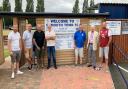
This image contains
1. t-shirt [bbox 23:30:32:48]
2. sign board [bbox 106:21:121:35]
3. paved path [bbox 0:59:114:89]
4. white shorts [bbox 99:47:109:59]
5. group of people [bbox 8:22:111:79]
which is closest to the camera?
paved path [bbox 0:59:114:89]

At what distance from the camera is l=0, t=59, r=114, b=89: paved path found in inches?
477

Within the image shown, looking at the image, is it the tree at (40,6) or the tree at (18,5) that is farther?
the tree at (40,6)

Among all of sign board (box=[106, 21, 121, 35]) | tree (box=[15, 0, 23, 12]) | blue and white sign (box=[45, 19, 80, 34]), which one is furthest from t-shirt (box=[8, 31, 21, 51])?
tree (box=[15, 0, 23, 12])

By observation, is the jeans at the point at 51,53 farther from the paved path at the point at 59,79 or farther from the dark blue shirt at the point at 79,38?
the dark blue shirt at the point at 79,38

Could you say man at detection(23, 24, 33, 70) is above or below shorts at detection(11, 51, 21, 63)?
above

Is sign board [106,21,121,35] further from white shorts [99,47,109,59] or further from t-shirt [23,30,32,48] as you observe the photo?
t-shirt [23,30,32,48]

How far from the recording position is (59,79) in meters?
13.2

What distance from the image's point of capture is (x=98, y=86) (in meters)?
12.1

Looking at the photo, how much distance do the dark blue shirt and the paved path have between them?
1104 millimetres

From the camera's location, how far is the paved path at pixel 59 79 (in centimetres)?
1212

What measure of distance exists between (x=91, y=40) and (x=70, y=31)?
1.32 meters

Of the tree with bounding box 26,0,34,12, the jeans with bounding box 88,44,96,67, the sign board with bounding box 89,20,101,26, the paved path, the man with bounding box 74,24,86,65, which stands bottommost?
the paved path

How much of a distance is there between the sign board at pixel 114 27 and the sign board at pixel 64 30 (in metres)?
2.05

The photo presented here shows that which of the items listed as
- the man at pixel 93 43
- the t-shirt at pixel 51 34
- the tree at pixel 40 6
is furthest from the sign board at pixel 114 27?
the tree at pixel 40 6
